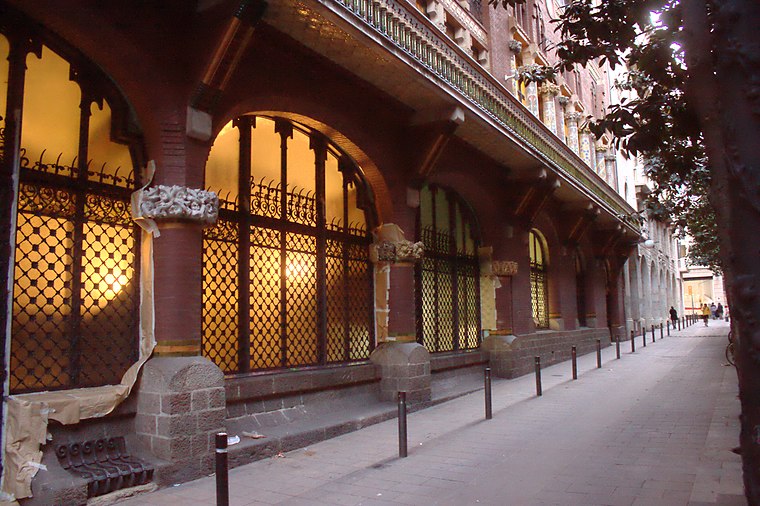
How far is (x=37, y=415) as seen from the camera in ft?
18.6

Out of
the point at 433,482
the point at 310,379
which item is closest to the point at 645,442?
the point at 433,482

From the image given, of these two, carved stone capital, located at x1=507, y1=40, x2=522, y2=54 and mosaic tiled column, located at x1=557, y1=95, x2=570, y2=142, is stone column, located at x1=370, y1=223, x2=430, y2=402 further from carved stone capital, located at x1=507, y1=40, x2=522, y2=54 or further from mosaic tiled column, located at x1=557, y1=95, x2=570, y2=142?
mosaic tiled column, located at x1=557, y1=95, x2=570, y2=142

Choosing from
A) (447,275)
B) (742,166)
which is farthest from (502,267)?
(742,166)

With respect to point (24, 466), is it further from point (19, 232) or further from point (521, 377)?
point (521, 377)

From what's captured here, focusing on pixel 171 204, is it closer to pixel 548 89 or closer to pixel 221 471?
pixel 221 471

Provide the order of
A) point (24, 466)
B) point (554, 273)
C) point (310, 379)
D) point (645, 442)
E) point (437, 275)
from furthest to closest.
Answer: point (554, 273) → point (437, 275) → point (310, 379) → point (645, 442) → point (24, 466)

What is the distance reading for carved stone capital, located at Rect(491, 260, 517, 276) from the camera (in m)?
15.3

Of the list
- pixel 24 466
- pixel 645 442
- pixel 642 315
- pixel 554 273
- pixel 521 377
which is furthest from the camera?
pixel 642 315

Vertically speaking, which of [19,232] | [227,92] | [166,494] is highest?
[227,92]

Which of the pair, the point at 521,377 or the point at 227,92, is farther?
the point at 521,377

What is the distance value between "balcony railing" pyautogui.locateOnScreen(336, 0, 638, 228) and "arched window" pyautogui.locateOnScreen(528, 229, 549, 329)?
2479 millimetres

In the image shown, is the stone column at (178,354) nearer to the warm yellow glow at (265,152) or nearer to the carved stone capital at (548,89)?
the warm yellow glow at (265,152)

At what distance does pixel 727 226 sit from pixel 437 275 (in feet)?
35.8

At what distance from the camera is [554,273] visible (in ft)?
66.7
